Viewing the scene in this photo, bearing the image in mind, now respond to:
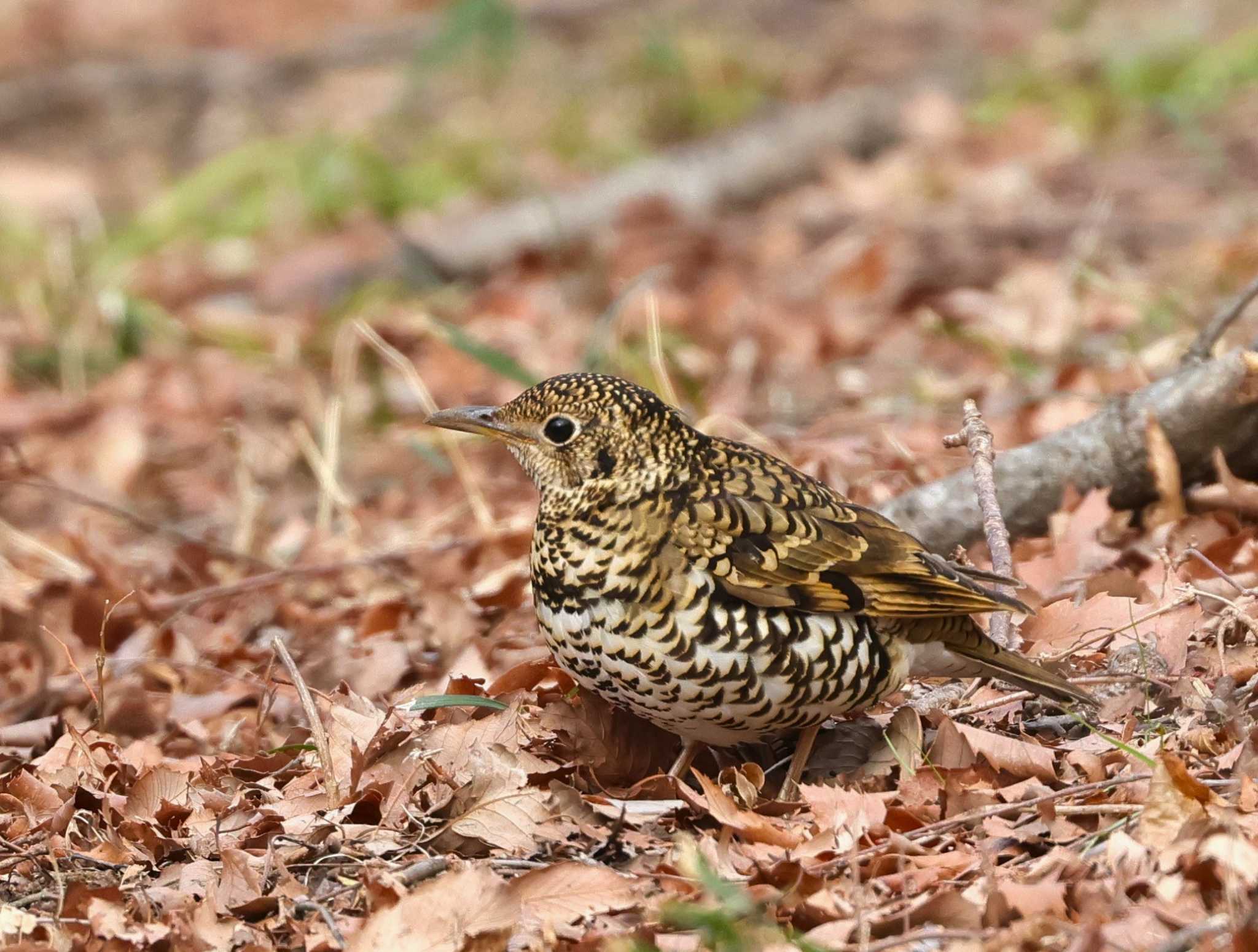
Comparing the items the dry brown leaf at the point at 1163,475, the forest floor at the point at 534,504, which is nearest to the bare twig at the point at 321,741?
the forest floor at the point at 534,504

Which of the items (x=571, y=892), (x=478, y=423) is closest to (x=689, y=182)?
(x=478, y=423)

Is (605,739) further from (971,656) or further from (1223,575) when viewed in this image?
(1223,575)

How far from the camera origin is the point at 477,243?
10695mm

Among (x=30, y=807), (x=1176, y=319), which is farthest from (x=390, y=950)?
(x=1176, y=319)

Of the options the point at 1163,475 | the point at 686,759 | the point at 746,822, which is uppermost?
the point at 1163,475

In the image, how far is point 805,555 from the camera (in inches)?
154

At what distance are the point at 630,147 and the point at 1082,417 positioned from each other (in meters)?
7.36

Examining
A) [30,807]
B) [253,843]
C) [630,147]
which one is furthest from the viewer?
[630,147]

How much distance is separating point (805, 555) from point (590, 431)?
0.62 metres

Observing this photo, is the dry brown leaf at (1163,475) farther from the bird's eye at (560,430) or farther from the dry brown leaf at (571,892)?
the dry brown leaf at (571,892)

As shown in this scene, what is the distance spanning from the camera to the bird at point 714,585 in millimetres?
3707

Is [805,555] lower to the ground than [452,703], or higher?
higher

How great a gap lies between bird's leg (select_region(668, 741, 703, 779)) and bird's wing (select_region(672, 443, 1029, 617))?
55cm

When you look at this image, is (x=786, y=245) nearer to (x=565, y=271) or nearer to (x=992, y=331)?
(x=565, y=271)
